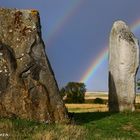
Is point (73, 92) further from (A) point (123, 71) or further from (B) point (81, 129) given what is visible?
(B) point (81, 129)

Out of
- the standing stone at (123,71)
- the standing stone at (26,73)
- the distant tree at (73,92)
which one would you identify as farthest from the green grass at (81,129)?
the distant tree at (73,92)

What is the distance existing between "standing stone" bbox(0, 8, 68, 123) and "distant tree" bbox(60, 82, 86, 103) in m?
41.2

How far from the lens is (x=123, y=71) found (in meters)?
28.4

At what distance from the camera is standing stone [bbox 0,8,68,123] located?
19.8 meters

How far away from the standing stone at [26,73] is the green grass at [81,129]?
1377mm

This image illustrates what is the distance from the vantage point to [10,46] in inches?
816

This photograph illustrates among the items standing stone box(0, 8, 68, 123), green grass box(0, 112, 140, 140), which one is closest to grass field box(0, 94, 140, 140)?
green grass box(0, 112, 140, 140)

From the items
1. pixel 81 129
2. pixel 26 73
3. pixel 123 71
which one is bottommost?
pixel 81 129

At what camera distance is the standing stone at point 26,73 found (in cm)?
1977

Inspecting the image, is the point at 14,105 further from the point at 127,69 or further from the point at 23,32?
the point at 127,69

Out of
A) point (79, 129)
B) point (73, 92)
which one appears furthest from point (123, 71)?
point (73, 92)

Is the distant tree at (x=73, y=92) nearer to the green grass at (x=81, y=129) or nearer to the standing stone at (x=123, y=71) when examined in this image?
the standing stone at (x=123, y=71)

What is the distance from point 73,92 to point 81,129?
4730cm

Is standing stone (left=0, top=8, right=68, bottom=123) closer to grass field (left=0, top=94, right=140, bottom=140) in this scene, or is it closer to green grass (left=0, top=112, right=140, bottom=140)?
grass field (left=0, top=94, right=140, bottom=140)
